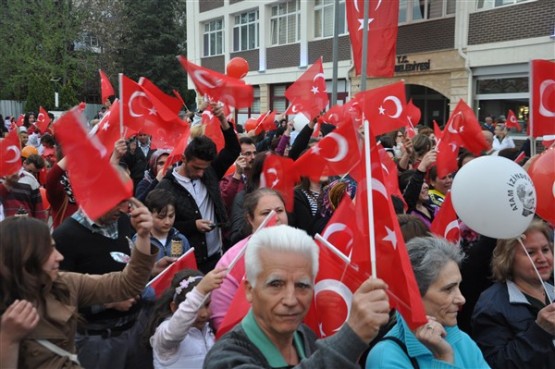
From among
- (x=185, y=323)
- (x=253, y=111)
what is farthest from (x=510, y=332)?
(x=253, y=111)

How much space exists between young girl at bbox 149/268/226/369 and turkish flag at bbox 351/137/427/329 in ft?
2.19

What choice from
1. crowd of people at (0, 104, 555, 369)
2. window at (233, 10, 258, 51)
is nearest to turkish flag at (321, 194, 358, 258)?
crowd of people at (0, 104, 555, 369)

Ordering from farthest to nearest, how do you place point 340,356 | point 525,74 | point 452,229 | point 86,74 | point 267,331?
point 86,74 → point 525,74 → point 452,229 → point 267,331 → point 340,356

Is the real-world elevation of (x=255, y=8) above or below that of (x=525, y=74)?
above

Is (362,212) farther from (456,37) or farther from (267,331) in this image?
(456,37)

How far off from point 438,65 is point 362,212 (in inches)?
723

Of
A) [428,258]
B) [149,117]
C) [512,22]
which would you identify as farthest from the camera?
[512,22]

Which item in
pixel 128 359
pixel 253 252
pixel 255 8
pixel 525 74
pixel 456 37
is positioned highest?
pixel 255 8

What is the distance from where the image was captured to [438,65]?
19516 mm

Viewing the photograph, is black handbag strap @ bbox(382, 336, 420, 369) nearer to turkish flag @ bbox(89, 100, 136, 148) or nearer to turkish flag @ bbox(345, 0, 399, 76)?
turkish flag @ bbox(89, 100, 136, 148)

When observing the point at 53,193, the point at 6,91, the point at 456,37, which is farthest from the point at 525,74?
the point at 6,91

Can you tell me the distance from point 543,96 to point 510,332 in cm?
237

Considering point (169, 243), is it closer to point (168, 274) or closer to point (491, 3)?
point (168, 274)

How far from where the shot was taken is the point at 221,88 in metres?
6.61
